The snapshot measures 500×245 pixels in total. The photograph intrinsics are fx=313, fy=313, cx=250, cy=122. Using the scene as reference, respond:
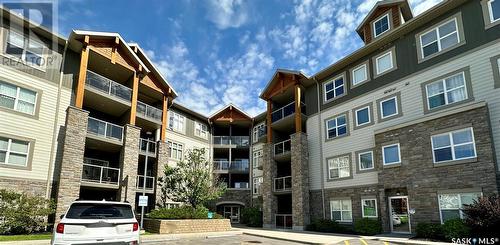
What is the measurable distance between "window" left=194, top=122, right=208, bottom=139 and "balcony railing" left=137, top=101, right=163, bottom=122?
6949mm

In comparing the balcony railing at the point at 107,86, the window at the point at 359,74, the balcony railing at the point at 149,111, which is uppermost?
the window at the point at 359,74

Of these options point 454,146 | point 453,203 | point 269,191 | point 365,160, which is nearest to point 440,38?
point 454,146

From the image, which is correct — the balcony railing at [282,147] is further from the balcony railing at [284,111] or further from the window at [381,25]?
the window at [381,25]

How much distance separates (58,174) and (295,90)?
18432mm

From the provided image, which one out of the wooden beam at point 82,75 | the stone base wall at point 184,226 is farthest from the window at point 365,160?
the wooden beam at point 82,75

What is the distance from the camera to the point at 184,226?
1962 centimetres

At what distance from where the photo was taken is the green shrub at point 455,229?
1384cm

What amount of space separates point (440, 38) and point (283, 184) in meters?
15.7

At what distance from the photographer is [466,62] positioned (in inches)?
665

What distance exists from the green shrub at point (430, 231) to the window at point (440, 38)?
9.98m

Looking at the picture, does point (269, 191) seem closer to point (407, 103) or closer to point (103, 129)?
point (407, 103)

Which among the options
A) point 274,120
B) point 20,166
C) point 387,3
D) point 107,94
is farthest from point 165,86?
point 387,3

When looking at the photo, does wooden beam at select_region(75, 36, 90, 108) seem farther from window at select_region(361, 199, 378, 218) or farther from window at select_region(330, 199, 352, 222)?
window at select_region(361, 199, 378, 218)

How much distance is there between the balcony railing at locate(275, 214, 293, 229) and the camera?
84.1ft
